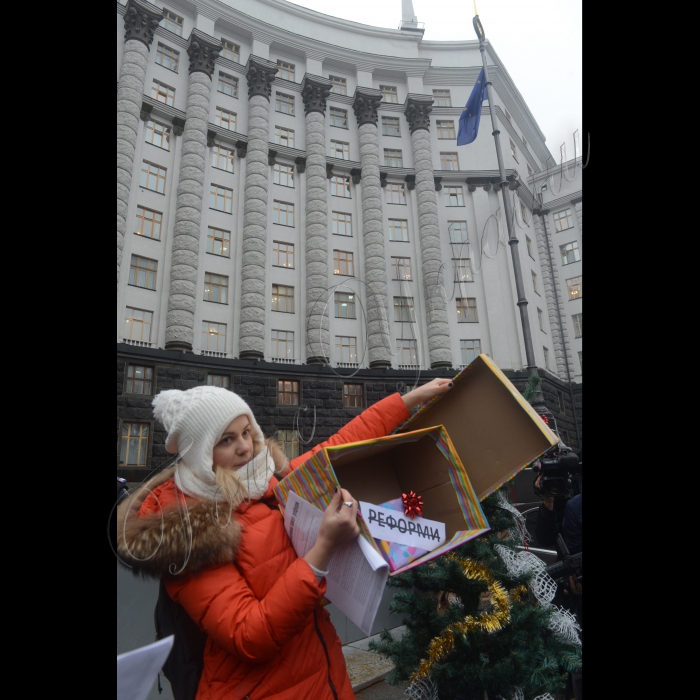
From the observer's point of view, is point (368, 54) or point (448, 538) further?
point (368, 54)

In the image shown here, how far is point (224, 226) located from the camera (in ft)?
5.23

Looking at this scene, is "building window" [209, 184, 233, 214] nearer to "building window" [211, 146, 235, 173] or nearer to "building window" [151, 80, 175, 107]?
"building window" [211, 146, 235, 173]

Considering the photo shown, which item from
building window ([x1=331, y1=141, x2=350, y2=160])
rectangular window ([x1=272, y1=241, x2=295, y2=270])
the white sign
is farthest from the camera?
building window ([x1=331, y1=141, x2=350, y2=160])

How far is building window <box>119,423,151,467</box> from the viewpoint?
4.02ft

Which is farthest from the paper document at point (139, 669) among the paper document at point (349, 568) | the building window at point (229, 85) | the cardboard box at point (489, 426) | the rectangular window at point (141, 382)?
the building window at point (229, 85)

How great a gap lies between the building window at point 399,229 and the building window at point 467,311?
377 mm

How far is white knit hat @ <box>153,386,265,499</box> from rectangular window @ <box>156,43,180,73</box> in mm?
1425

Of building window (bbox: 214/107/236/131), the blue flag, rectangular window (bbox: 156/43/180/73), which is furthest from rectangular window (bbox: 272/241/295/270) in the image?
the blue flag

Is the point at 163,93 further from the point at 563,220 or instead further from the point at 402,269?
the point at 563,220

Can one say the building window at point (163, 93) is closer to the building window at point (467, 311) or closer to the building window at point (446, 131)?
the building window at point (446, 131)

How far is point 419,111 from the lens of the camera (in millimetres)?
1750
